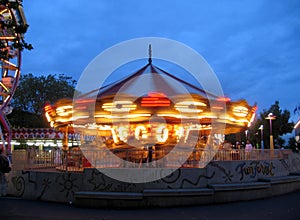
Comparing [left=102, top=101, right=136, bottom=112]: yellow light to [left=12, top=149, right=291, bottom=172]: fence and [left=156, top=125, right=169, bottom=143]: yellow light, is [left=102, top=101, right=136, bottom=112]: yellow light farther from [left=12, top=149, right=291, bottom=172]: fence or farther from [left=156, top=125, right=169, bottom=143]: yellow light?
[left=12, top=149, right=291, bottom=172]: fence

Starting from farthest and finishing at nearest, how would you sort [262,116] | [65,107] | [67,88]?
[262,116] < [67,88] < [65,107]

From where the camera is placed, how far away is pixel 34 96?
1875 inches

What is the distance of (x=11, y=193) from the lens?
12906 mm

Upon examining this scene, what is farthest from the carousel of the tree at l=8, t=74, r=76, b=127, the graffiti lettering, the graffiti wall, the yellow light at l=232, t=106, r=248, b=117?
the tree at l=8, t=74, r=76, b=127

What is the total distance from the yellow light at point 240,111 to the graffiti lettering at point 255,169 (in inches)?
110

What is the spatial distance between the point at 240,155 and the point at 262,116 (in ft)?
158

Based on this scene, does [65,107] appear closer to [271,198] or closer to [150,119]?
[150,119]

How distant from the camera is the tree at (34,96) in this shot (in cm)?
4744

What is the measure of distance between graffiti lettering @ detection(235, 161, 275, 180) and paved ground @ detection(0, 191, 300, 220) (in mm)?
1216

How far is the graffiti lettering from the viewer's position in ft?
38.0

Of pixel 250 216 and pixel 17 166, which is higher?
pixel 17 166

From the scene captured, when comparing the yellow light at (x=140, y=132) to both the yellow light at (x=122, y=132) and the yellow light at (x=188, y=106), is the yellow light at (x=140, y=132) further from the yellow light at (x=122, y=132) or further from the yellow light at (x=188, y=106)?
the yellow light at (x=188, y=106)

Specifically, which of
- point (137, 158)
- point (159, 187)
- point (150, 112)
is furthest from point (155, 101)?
point (159, 187)

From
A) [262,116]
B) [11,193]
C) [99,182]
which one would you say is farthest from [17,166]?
[262,116]
